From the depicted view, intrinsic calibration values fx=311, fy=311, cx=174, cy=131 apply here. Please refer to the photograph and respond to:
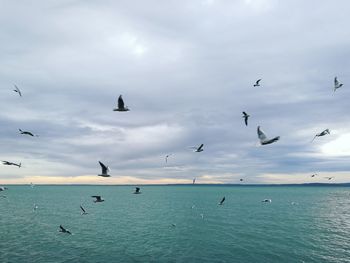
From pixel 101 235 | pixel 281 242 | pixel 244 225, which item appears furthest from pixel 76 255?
pixel 244 225

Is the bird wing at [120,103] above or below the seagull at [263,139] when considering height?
above

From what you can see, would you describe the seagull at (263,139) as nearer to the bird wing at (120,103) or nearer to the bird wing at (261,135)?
the bird wing at (261,135)

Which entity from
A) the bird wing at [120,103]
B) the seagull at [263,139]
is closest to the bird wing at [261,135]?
the seagull at [263,139]

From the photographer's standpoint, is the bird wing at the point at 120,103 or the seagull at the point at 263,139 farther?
the bird wing at the point at 120,103

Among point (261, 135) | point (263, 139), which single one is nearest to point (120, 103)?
point (261, 135)

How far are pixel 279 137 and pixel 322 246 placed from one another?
164 ft

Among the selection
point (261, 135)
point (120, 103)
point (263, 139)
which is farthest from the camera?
point (120, 103)

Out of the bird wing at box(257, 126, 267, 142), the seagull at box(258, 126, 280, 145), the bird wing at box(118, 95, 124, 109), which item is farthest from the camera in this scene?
the bird wing at box(118, 95, 124, 109)

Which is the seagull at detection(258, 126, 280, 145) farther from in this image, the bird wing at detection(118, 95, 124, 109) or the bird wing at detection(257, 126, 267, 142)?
the bird wing at detection(118, 95, 124, 109)

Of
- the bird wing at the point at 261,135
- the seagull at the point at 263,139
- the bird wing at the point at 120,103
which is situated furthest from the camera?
the bird wing at the point at 120,103

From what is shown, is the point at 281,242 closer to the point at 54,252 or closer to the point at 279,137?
the point at 54,252

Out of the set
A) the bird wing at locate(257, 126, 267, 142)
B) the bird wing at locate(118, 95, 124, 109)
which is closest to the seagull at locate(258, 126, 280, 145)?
the bird wing at locate(257, 126, 267, 142)

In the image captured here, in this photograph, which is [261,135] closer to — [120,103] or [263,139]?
[263,139]

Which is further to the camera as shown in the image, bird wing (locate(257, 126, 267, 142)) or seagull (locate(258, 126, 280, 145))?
bird wing (locate(257, 126, 267, 142))
